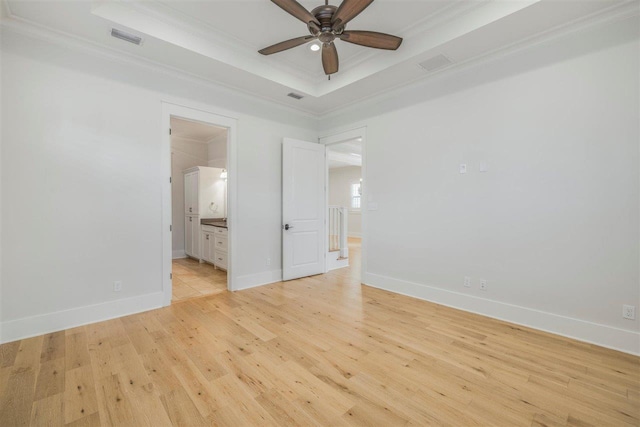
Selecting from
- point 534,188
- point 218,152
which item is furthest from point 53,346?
point 218,152

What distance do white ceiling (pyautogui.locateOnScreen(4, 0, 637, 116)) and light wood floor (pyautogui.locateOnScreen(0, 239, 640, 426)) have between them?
9.57ft

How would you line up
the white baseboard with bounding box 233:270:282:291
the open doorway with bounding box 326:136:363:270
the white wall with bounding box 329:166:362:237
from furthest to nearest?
1. the white wall with bounding box 329:166:362:237
2. the open doorway with bounding box 326:136:363:270
3. the white baseboard with bounding box 233:270:282:291

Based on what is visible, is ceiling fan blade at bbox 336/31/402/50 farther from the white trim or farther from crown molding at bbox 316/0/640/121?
the white trim

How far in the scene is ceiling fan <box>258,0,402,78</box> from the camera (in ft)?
6.87

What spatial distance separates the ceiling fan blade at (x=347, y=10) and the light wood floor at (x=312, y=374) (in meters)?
2.76

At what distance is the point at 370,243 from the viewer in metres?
4.25

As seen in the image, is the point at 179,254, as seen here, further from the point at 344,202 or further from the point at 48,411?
the point at 344,202

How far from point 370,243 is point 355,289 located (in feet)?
2.42

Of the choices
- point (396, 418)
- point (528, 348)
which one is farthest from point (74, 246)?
point (528, 348)

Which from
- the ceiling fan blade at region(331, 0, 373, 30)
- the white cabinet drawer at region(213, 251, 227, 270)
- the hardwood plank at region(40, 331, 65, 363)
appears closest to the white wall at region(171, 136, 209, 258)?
the white cabinet drawer at region(213, 251, 227, 270)

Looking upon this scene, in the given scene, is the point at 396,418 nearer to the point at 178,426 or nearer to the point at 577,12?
the point at 178,426

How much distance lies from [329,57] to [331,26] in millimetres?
415

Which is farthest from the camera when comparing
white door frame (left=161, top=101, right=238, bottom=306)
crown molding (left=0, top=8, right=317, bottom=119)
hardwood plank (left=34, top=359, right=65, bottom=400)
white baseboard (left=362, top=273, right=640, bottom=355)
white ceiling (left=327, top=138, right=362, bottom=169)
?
white ceiling (left=327, top=138, right=362, bottom=169)

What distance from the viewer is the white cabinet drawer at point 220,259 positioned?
5.03 meters
